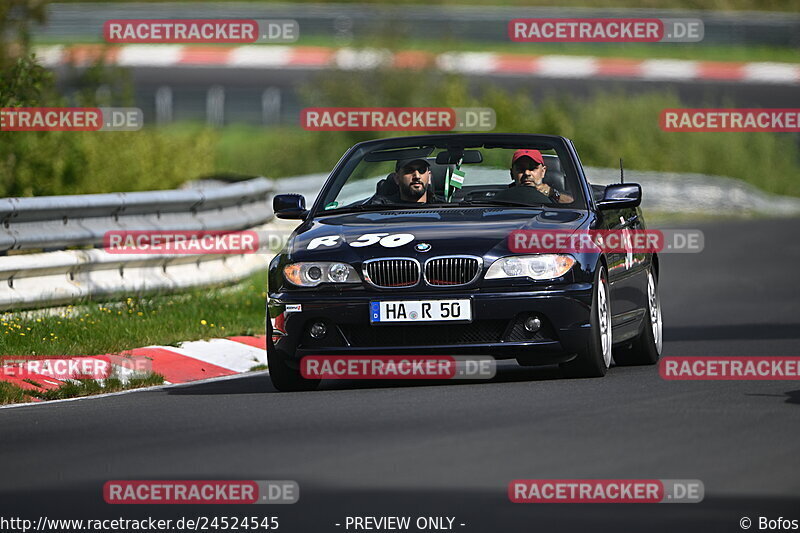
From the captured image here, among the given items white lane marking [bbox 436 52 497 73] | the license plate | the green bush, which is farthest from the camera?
white lane marking [bbox 436 52 497 73]

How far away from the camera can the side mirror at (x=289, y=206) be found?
11148mm

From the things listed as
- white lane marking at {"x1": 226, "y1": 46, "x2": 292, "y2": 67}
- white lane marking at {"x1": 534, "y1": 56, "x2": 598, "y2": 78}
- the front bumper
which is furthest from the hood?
white lane marking at {"x1": 226, "y1": 46, "x2": 292, "y2": 67}

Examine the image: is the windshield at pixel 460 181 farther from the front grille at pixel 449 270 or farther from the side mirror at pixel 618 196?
the front grille at pixel 449 270

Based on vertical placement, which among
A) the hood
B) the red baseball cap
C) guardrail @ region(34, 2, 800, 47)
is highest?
guardrail @ region(34, 2, 800, 47)

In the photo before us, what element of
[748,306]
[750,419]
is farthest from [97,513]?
[748,306]

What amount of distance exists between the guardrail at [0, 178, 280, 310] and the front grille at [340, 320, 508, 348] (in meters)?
3.75

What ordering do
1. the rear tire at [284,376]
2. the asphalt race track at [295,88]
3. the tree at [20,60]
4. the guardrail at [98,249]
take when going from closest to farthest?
the rear tire at [284,376], the guardrail at [98,249], the tree at [20,60], the asphalt race track at [295,88]

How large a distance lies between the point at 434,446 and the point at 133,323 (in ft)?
18.6

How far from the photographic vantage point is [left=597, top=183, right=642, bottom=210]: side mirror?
35.9ft

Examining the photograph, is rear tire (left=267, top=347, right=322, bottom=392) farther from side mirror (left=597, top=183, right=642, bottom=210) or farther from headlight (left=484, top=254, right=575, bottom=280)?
side mirror (left=597, top=183, right=642, bottom=210)

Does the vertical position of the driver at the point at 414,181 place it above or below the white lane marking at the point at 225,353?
above

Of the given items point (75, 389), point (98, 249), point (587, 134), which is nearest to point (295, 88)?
point (587, 134)

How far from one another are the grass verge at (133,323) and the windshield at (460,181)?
1.93 meters

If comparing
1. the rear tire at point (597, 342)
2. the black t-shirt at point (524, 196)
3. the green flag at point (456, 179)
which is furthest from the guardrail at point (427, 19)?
the rear tire at point (597, 342)
